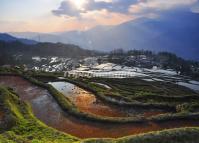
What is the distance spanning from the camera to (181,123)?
32.2 m

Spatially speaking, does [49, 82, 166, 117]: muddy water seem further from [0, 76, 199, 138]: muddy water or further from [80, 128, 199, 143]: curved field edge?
[80, 128, 199, 143]: curved field edge

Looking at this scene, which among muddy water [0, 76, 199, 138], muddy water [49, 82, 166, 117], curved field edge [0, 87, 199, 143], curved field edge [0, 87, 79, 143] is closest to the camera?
curved field edge [0, 87, 199, 143]

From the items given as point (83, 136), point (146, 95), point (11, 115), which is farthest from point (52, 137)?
point (146, 95)

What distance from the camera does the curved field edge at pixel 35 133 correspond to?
17.6m

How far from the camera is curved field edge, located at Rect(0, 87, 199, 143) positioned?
57.8ft

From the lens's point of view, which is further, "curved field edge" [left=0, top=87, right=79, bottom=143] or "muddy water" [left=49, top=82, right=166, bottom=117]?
"muddy water" [left=49, top=82, right=166, bottom=117]

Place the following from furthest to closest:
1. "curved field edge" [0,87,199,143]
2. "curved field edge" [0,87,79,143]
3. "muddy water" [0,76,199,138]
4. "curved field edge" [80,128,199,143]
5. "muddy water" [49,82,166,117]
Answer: "muddy water" [49,82,166,117]
"muddy water" [0,76,199,138]
"curved field edge" [0,87,79,143]
"curved field edge" [0,87,199,143]
"curved field edge" [80,128,199,143]

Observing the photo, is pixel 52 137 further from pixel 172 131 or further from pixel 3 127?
pixel 172 131

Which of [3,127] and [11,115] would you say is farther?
[11,115]

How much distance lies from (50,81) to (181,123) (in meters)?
42.2

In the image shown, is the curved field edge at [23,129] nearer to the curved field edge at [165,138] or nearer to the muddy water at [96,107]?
the muddy water at [96,107]

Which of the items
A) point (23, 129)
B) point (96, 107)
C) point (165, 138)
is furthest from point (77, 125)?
point (165, 138)

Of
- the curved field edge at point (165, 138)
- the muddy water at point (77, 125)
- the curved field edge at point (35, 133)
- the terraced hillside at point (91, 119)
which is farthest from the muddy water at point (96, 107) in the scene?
the curved field edge at point (165, 138)

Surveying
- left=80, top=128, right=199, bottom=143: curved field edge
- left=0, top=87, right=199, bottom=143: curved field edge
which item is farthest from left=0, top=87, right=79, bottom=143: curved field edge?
left=80, top=128, right=199, bottom=143: curved field edge
